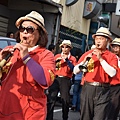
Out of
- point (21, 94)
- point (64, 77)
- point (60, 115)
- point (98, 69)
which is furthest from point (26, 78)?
point (60, 115)

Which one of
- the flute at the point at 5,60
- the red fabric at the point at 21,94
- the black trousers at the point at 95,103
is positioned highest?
the flute at the point at 5,60

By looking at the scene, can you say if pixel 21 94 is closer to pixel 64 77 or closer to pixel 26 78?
pixel 26 78

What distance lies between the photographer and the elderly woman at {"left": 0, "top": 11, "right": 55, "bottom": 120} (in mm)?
3488

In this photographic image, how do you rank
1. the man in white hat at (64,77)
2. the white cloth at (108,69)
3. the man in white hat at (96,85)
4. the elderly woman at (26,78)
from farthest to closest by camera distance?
the man in white hat at (64,77) < the man in white hat at (96,85) < the white cloth at (108,69) < the elderly woman at (26,78)

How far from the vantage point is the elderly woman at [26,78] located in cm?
349

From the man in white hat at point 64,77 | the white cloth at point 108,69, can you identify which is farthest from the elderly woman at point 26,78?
the man in white hat at point 64,77

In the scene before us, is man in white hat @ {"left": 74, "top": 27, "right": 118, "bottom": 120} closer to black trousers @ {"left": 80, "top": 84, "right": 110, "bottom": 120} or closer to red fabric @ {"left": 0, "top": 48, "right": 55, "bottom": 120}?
black trousers @ {"left": 80, "top": 84, "right": 110, "bottom": 120}

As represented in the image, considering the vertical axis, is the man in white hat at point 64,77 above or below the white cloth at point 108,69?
below

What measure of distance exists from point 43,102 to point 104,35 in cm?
288

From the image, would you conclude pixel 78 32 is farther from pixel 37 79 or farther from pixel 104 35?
pixel 37 79

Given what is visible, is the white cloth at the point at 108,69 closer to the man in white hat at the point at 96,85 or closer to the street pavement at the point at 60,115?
the man in white hat at the point at 96,85

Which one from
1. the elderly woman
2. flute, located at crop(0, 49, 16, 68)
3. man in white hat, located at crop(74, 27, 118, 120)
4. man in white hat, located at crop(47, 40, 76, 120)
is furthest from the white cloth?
man in white hat, located at crop(47, 40, 76, 120)

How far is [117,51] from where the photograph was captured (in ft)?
27.2

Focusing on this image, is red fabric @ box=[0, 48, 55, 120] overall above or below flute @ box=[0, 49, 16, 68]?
below
